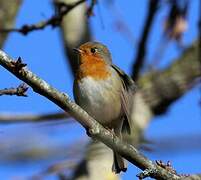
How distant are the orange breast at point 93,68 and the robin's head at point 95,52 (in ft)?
0.04

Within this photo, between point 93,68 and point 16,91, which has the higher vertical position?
point 93,68

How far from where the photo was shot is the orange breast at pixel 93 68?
510cm

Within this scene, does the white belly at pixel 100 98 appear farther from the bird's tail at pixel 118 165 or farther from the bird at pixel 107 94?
the bird's tail at pixel 118 165

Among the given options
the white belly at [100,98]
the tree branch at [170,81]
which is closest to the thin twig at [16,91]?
the white belly at [100,98]

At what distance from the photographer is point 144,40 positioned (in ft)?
21.5

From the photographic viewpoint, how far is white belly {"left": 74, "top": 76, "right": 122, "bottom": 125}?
491 cm

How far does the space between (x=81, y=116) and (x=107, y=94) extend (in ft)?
5.21

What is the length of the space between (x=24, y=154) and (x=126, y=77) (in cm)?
196

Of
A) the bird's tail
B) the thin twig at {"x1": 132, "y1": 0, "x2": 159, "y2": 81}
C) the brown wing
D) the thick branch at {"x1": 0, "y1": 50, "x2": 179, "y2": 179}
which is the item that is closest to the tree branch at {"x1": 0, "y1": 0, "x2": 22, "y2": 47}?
the brown wing

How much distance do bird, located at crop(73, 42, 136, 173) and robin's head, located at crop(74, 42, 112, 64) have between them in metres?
0.22

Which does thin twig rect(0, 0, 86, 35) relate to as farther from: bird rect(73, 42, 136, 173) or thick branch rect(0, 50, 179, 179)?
thick branch rect(0, 50, 179, 179)

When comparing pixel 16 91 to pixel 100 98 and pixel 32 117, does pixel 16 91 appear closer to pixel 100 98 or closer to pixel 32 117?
pixel 100 98

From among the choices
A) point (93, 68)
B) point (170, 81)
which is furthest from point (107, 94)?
point (170, 81)

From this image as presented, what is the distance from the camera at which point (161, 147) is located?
10.4ft
